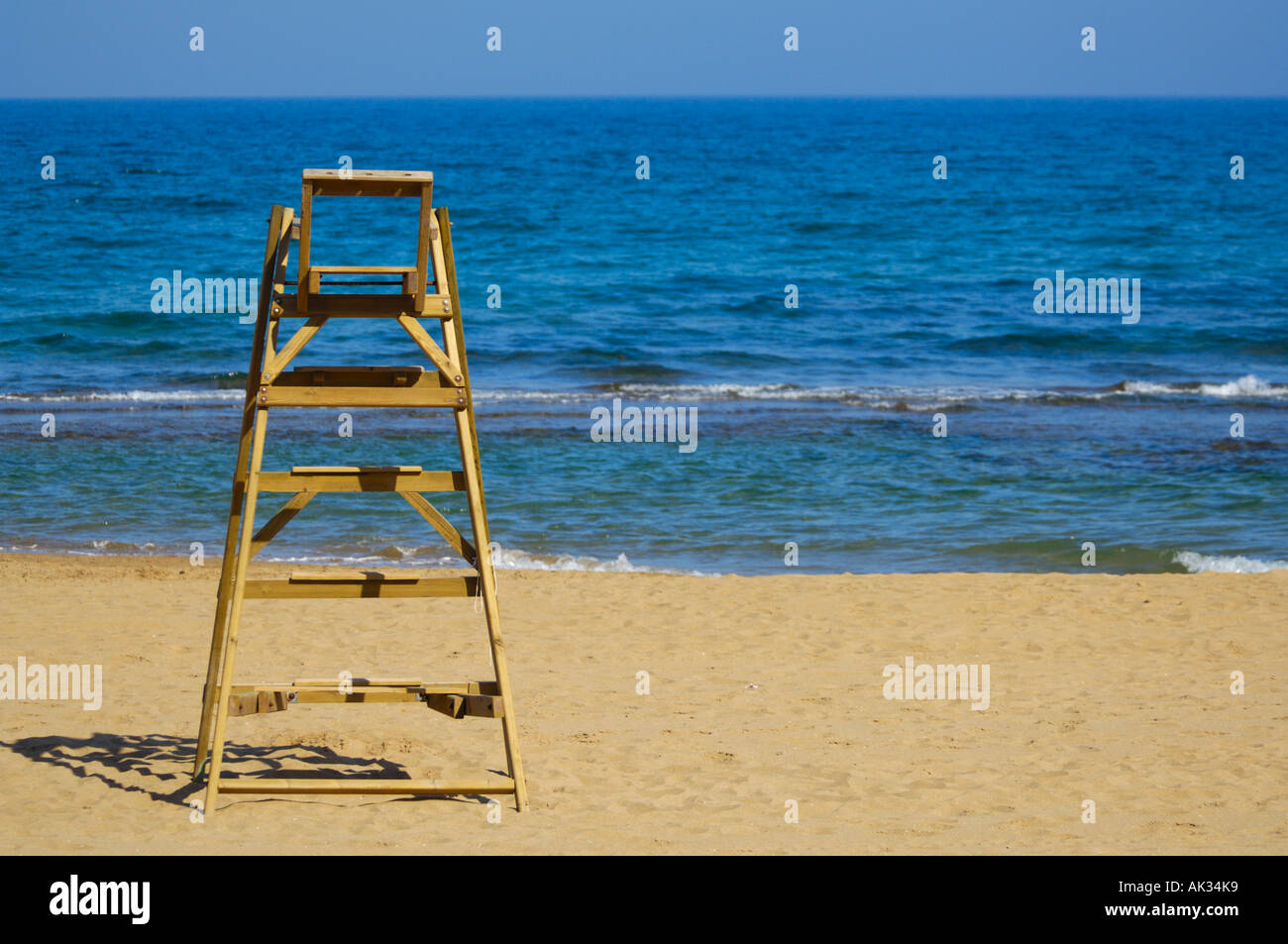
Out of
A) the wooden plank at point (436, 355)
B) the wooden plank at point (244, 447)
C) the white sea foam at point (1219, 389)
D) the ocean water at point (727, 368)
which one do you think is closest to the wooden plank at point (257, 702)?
the wooden plank at point (244, 447)

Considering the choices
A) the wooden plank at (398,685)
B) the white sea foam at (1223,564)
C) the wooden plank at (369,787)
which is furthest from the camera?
the white sea foam at (1223,564)

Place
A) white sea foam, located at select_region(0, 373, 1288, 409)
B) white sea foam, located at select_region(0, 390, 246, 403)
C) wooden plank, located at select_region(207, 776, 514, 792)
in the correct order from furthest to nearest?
1. white sea foam, located at select_region(0, 373, 1288, 409)
2. white sea foam, located at select_region(0, 390, 246, 403)
3. wooden plank, located at select_region(207, 776, 514, 792)

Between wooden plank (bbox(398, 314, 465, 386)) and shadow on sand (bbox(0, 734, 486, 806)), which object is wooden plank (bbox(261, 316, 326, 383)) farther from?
shadow on sand (bbox(0, 734, 486, 806))

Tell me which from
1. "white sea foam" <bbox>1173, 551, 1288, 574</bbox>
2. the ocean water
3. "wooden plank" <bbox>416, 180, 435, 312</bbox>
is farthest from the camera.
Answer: the ocean water

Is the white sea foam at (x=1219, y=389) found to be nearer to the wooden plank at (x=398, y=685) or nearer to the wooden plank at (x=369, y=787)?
the wooden plank at (x=398, y=685)

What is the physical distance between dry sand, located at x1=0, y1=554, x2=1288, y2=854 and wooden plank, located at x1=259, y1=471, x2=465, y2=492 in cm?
128

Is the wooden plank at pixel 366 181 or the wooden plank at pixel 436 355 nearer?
the wooden plank at pixel 366 181

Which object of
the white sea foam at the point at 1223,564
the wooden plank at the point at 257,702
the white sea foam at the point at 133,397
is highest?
the wooden plank at the point at 257,702

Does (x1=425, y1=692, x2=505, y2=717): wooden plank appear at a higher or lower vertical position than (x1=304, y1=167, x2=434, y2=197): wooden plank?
lower

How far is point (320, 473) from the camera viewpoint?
4852 millimetres

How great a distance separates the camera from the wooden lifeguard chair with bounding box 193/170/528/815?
15.7ft

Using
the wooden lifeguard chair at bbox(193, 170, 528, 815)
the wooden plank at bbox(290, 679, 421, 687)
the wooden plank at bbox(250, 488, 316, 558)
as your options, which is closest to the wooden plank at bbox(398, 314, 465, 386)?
the wooden lifeguard chair at bbox(193, 170, 528, 815)

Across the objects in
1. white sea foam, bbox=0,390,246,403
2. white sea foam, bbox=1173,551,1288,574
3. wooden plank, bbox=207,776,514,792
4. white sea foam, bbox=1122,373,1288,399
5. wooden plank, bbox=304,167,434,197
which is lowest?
white sea foam, bbox=1173,551,1288,574

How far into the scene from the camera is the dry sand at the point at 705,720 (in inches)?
191
